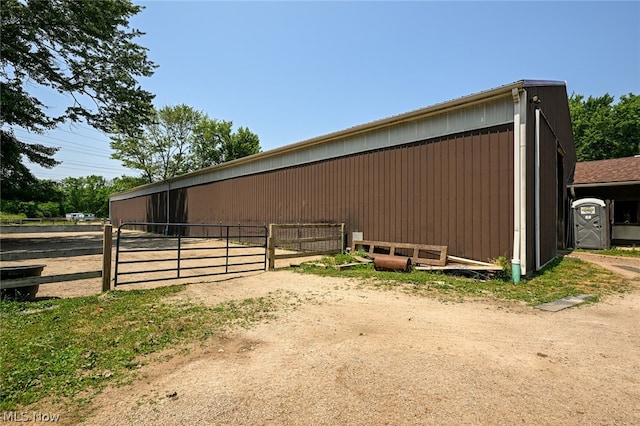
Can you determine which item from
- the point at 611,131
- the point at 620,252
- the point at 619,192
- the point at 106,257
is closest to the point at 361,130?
the point at 106,257

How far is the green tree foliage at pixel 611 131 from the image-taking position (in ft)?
96.4

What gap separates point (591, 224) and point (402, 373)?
14.0m

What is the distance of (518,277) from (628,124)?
3366 centimetres

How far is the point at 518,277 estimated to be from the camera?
6.77 metres

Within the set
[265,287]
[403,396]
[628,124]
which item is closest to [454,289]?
[265,287]

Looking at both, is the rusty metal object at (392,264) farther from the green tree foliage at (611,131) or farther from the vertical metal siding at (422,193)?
the green tree foliage at (611,131)

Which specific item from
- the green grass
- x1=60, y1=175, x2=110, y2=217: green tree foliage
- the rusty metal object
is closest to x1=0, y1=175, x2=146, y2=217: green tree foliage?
x1=60, y1=175, x2=110, y2=217: green tree foliage

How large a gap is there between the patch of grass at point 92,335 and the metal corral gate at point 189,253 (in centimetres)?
75

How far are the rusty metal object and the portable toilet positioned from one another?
941 centimetres

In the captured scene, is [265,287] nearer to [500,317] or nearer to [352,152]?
[500,317]

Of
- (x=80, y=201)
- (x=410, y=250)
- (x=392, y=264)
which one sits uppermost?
(x=80, y=201)

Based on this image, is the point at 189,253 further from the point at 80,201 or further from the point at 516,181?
the point at 80,201

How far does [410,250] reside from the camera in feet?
29.9

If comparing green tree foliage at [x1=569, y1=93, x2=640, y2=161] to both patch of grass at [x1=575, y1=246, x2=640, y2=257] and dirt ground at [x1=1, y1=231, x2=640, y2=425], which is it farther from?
dirt ground at [x1=1, y1=231, x2=640, y2=425]
